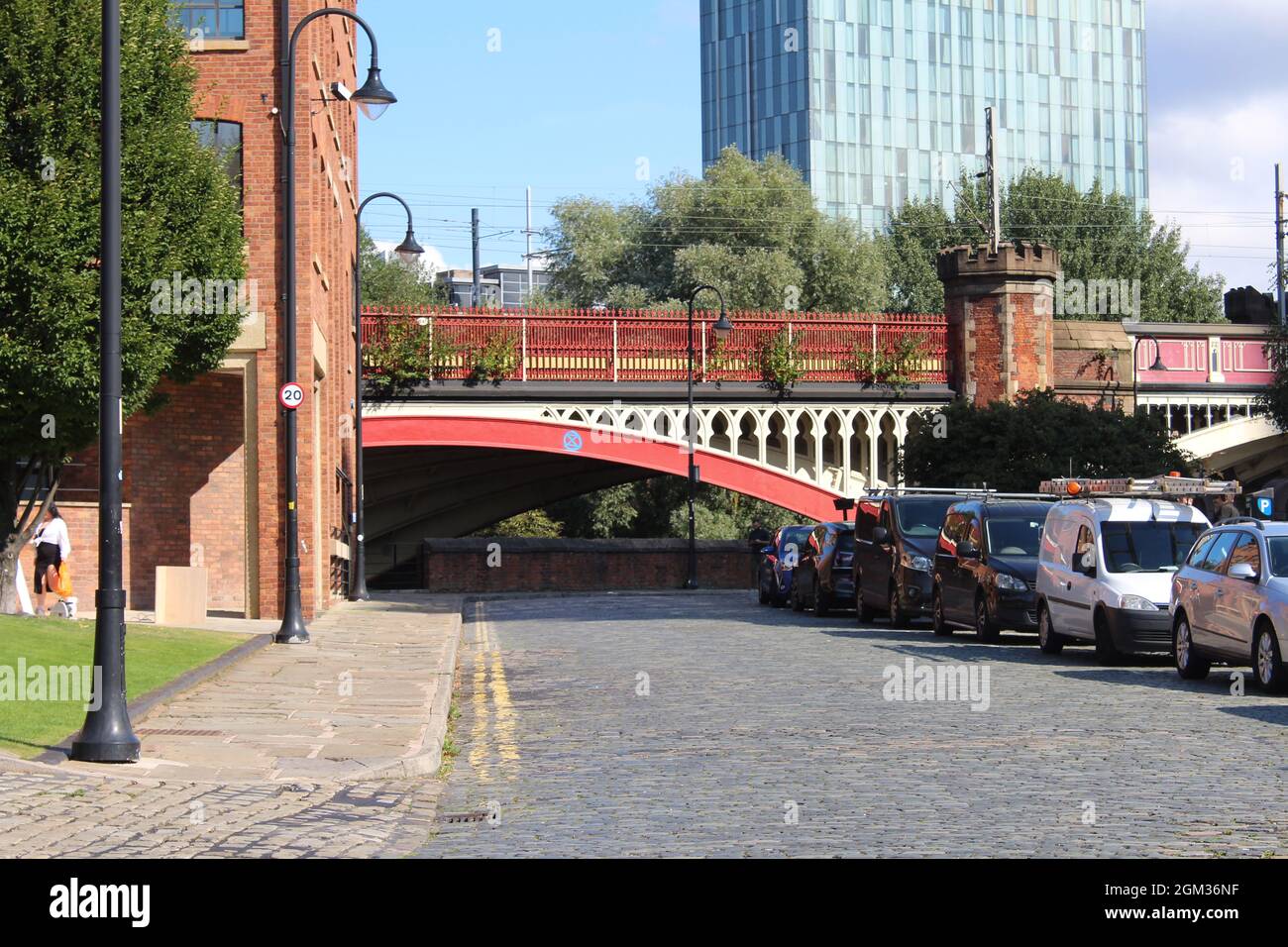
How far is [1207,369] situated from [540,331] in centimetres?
2067

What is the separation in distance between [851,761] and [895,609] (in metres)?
15.7

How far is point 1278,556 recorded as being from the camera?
56.5 feet

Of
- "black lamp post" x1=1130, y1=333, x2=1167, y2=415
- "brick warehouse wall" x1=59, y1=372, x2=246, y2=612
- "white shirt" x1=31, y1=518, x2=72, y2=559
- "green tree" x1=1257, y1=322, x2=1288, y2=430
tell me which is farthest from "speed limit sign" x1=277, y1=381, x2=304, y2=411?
"black lamp post" x1=1130, y1=333, x2=1167, y2=415

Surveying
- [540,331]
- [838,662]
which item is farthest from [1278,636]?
[540,331]

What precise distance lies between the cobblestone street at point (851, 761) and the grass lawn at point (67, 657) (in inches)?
111

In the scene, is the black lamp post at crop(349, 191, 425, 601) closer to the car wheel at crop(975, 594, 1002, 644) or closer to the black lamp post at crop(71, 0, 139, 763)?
the car wheel at crop(975, 594, 1002, 644)

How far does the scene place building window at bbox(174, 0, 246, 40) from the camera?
29.5 metres

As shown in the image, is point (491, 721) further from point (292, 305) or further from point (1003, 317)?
point (1003, 317)

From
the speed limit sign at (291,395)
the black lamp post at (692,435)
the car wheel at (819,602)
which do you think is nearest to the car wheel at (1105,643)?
the speed limit sign at (291,395)

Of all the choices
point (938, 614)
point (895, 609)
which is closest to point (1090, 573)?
point (938, 614)

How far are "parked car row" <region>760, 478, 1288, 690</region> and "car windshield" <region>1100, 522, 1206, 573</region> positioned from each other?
2cm

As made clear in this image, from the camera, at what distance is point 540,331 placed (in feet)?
163
